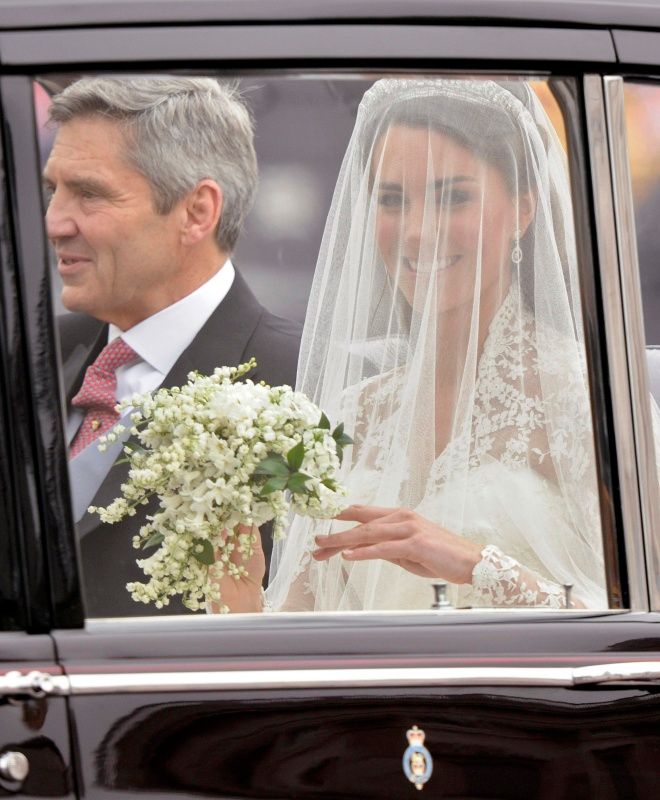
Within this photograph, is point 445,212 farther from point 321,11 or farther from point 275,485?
point 275,485

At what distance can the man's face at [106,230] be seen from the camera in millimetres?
2336

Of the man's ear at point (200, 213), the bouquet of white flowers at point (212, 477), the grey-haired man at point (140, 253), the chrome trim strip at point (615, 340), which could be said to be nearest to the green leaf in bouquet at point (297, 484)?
the bouquet of white flowers at point (212, 477)

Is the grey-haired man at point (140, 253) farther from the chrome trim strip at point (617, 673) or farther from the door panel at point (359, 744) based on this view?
the chrome trim strip at point (617, 673)

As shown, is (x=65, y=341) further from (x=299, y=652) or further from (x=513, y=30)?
(x=513, y=30)

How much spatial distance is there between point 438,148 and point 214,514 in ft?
2.80

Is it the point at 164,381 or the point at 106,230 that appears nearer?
the point at 106,230

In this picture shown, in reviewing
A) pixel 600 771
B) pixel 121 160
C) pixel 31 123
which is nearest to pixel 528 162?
pixel 121 160

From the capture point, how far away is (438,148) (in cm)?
264

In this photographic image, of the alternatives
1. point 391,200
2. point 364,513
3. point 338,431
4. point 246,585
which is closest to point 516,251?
point 391,200

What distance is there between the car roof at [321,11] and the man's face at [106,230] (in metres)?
0.19

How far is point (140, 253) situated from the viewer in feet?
8.04

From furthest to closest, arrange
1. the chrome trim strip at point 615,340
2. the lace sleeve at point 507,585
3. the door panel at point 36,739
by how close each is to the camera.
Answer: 1. the lace sleeve at point 507,585
2. the chrome trim strip at point 615,340
3. the door panel at point 36,739

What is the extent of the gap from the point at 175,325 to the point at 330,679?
2.46 feet

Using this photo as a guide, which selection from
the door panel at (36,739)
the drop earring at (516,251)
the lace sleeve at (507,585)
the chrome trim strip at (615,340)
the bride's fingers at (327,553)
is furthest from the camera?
the drop earring at (516,251)
